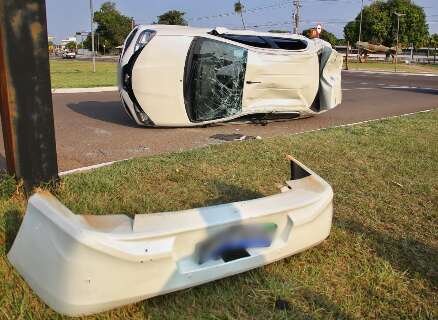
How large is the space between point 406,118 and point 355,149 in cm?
333

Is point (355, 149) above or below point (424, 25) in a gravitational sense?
below

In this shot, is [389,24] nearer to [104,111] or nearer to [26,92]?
[104,111]

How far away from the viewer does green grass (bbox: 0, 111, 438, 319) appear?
Answer: 2367 millimetres

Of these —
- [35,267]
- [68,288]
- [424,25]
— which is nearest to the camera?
[68,288]

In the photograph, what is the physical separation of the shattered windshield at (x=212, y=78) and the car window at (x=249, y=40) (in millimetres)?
453

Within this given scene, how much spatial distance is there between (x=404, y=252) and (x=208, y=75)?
4693 mm

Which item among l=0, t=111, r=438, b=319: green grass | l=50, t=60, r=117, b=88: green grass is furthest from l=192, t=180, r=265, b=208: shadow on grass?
l=50, t=60, r=117, b=88: green grass

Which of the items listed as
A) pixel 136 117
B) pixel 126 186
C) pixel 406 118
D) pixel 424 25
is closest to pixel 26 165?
pixel 126 186

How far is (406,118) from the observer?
A: 8.45m

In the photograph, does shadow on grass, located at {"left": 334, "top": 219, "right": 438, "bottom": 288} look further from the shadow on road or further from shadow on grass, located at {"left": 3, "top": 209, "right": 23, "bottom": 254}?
the shadow on road

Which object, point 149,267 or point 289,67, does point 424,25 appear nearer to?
point 289,67

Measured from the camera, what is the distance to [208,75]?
7043 millimetres

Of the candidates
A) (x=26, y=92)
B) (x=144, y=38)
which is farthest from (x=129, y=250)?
(x=144, y=38)

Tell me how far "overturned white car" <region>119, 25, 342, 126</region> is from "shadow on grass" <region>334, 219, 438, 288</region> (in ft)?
13.8
